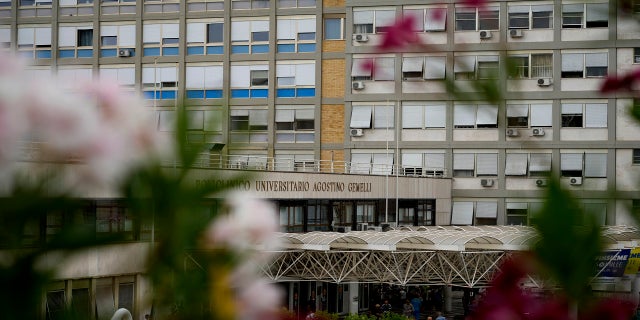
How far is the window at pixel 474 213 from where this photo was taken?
33188mm

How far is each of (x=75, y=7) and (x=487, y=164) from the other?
15.9m

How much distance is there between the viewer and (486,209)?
109 ft

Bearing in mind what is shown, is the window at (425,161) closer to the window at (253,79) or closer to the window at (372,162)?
the window at (372,162)

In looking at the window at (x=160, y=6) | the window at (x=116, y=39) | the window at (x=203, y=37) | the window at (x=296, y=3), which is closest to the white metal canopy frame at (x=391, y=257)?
the window at (x=296, y=3)

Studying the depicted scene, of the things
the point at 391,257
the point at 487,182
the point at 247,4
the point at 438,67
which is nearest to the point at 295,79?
the point at 247,4

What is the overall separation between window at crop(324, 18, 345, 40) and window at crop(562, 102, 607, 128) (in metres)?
8.00

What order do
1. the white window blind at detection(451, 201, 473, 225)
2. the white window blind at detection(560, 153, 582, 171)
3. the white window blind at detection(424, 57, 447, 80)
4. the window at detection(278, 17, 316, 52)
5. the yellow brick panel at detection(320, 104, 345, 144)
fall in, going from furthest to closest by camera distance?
the window at detection(278, 17, 316, 52)
the yellow brick panel at detection(320, 104, 345, 144)
the white window blind at detection(451, 201, 473, 225)
the white window blind at detection(560, 153, 582, 171)
the white window blind at detection(424, 57, 447, 80)

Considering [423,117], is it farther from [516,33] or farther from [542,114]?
[516,33]

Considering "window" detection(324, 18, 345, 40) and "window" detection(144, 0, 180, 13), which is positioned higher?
"window" detection(144, 0, 180, 13)

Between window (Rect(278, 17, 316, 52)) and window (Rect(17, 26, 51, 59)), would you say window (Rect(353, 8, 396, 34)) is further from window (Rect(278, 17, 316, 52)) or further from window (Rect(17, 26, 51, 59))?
window (Rect(17, 26, 51, 59))

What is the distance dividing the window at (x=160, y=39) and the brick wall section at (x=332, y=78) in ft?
17.8

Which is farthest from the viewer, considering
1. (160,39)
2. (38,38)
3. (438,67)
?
(38,38)

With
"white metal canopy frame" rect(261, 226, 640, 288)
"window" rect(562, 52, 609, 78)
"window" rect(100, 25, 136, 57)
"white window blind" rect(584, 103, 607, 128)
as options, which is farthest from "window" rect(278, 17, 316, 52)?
"white metal canopy frame" rect(261, 226, 640, 288)

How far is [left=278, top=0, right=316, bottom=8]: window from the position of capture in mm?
34594
